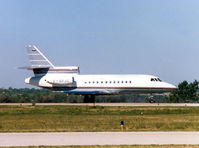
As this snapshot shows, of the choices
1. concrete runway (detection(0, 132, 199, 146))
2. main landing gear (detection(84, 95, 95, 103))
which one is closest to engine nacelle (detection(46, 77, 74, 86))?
main landing gear (detection(84, 95, 95, 103))

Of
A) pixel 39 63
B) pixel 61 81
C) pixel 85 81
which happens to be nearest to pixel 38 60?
pixel 39 63

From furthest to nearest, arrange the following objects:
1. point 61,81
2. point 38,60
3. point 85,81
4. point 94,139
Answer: point 38,60 < point 61,81 < point 85,81 < point 94,139

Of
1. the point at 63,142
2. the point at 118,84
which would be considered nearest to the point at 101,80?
the point at 118,84

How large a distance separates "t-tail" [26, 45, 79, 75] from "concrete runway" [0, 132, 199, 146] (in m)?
41.7

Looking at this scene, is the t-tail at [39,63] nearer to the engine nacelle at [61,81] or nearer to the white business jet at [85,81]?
the white business jet at [85,81]

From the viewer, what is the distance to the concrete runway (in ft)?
71.5

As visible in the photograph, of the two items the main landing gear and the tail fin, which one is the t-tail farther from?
the main landing gear

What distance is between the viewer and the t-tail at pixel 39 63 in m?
67.3

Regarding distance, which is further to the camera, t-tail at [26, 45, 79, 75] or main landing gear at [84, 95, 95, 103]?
main landing gear at [84, 95, 95, 103]

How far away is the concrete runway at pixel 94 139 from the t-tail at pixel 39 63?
41657 millimetres

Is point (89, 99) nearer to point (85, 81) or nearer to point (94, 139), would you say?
point (85, 81)

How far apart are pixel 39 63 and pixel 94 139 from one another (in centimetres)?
4631

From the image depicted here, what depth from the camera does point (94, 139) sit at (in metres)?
23.1

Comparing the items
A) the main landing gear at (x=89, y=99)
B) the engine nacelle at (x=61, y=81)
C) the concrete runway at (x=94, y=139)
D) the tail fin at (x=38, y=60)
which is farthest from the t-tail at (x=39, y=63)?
the concrete runway at (x=94, y=139)
